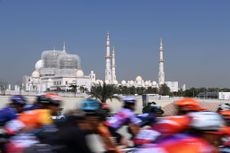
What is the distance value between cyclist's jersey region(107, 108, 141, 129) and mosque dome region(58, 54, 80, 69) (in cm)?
11174

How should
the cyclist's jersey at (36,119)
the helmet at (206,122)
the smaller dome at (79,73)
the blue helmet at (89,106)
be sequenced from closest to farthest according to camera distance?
the helmet at (206,122) → the blue helmet at (89,106) → the cyclist's jersey at (36,119) → the smaller dome at (79,73)

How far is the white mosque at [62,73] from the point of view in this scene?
112 meters

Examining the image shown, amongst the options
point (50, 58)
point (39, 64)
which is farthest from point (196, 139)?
point (39, 64)

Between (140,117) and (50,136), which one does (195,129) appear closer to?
(50,136)

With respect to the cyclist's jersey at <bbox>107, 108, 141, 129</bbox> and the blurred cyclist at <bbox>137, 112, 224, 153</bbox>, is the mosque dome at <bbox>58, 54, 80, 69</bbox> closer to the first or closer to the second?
the cyclist's jersey at <bbox>107, 108, 141, 129</bbox>

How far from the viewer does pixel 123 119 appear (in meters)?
7.18

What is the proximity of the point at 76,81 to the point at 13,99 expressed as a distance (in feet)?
348

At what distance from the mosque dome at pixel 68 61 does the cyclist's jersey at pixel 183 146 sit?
116 metres

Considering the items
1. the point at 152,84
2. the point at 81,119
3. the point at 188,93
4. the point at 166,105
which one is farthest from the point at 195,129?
the point at 152,84

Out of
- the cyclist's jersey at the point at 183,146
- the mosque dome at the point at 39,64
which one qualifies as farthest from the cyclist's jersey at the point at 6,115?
the mosque dome at the point at 39,64

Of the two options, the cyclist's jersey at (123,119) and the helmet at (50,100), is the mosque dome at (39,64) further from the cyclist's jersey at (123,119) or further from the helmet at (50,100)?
the helmet at (50,100)

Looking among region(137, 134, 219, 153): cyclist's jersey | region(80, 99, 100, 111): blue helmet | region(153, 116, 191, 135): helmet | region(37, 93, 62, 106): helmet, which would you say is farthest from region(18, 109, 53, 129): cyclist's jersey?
region(137, 134, 219, 153): cyclist's jersey

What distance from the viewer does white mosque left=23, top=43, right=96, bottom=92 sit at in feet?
372

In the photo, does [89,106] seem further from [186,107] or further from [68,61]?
[68,61]
